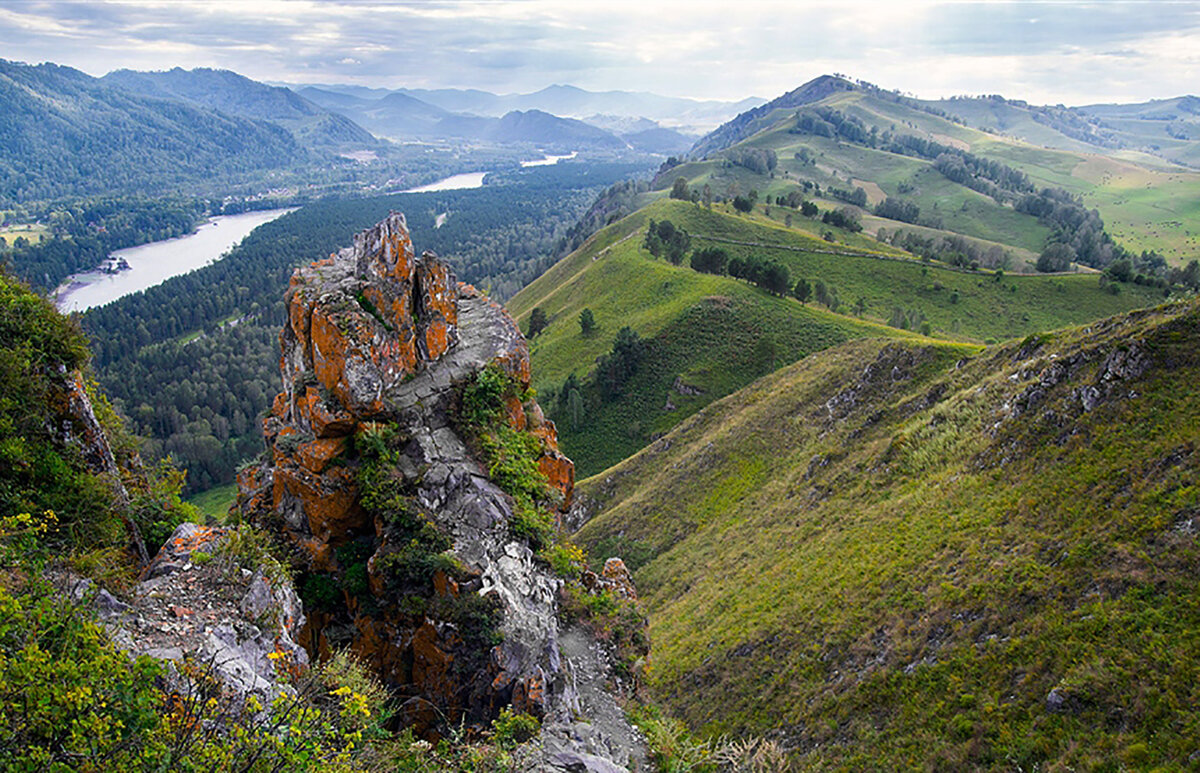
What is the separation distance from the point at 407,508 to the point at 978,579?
2212 cm

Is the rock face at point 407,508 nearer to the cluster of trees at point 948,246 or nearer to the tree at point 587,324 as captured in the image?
the tree at point 587,324

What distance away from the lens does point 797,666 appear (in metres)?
25.8

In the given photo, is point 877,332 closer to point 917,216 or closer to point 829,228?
point 829,228

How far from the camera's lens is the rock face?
62.3ft

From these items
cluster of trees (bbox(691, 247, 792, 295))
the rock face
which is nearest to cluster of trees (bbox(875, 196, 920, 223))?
cluster of trees (bbox(691, 247, 792, 295))

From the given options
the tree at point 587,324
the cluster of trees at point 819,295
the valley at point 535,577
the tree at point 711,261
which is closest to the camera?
the valley at point 535,577

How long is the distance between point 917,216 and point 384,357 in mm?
208907

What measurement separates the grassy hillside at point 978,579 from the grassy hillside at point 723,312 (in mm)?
32279

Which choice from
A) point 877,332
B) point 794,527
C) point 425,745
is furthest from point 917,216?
point 425,745

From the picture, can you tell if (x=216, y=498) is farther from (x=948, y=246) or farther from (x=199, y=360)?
(x=948, y=246)

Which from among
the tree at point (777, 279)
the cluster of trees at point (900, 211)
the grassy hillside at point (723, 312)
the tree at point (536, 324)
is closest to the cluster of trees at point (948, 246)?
the grassy hillside at point (723, 312)

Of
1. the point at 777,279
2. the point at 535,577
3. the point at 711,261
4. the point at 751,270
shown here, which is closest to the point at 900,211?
the point at 711,261

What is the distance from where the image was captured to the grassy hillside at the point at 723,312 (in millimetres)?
77750

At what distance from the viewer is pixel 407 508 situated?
822 inches
